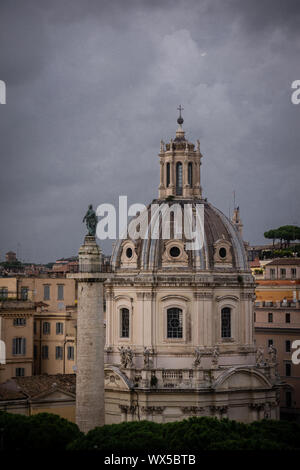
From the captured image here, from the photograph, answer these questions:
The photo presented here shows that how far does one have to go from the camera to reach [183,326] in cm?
6288

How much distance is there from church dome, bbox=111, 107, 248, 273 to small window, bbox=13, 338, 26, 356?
7.85m

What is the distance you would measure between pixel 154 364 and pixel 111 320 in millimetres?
4219

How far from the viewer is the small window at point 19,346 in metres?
67.6

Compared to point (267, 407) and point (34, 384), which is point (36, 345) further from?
point (267, 407)

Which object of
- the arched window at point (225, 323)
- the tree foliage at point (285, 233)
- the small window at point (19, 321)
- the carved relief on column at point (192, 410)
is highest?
the tree foliage at point (285, 233)

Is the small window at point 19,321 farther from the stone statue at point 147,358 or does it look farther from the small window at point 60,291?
the small window at point 60,291

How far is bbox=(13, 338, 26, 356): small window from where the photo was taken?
67.6 meters

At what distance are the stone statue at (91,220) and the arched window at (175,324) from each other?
445 inches

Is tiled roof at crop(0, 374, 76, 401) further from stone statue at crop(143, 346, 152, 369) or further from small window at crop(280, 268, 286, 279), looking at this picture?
small window at crop(280, 268, 286, 279)

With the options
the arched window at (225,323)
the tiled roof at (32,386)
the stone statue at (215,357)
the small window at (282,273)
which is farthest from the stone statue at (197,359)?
the small window at (282,273)

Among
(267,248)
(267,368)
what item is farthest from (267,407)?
(267,248)

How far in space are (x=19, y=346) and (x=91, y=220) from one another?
56.0 ft

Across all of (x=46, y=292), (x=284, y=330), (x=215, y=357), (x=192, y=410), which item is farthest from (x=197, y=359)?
(x=46, y=292)

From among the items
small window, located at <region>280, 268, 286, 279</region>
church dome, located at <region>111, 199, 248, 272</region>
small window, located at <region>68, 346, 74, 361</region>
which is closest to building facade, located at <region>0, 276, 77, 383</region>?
small window, located at <region>68, 346, 74, 361</region>
